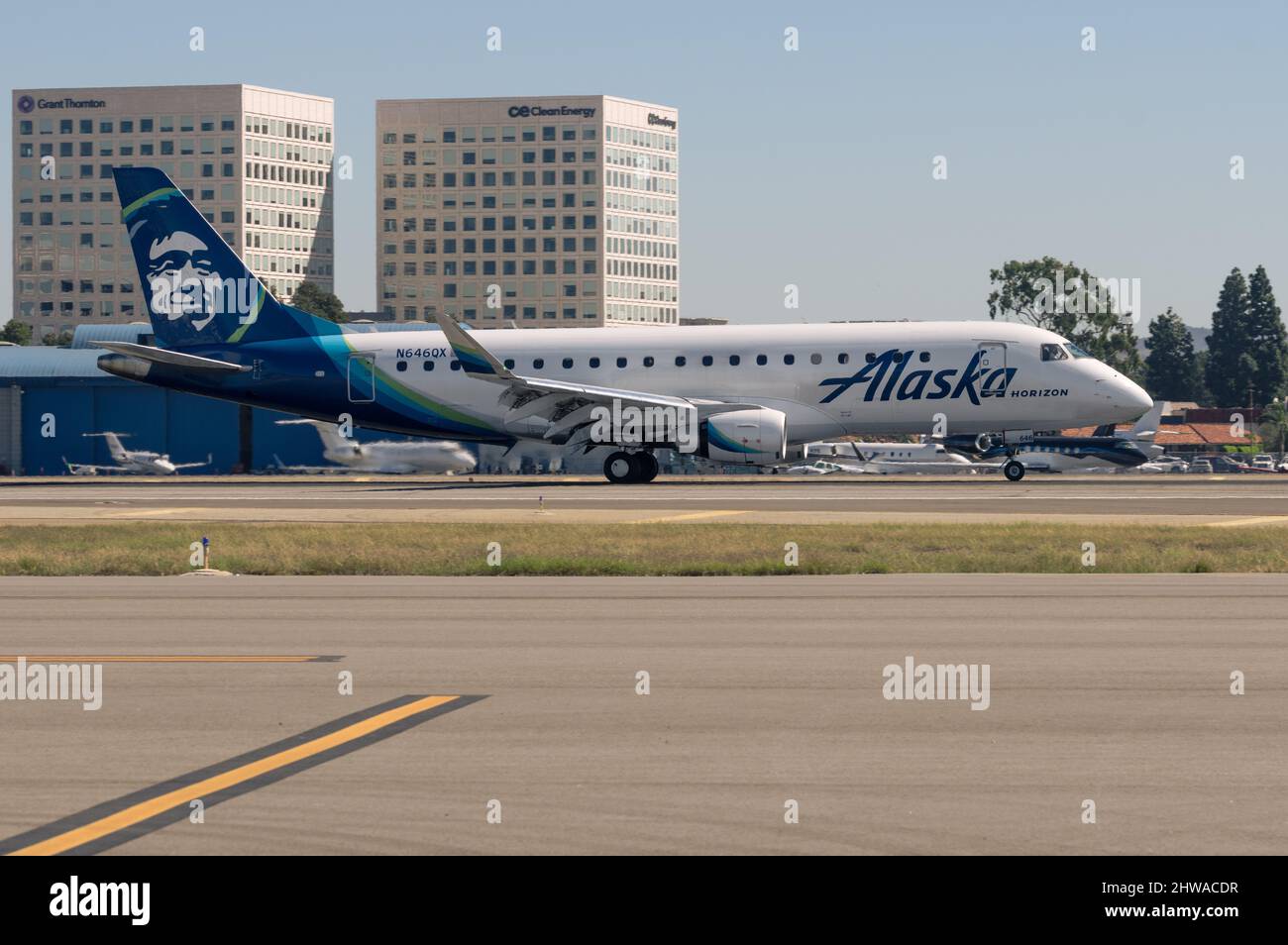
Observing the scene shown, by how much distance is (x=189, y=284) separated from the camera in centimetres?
5175

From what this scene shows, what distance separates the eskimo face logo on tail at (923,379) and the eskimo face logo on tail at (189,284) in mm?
18838

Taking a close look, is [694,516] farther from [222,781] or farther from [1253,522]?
[222,781]

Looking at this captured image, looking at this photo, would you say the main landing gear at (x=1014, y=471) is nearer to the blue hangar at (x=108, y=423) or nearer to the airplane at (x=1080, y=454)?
the airplane at (x=1080, y=454)

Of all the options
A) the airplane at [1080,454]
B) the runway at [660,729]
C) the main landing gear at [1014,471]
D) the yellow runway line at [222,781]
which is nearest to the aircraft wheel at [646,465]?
the main landing gear at [1014,471]

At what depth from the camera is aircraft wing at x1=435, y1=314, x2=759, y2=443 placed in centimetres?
4681

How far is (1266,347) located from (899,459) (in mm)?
116415

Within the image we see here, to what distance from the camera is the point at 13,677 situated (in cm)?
1422

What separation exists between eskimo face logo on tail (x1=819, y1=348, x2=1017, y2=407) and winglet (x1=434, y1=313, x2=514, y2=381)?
976 cm

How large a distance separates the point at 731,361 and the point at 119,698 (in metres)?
36.3

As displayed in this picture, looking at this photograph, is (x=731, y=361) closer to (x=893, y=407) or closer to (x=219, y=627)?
(x=893, y=407)

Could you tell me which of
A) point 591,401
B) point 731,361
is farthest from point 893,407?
point 591,401

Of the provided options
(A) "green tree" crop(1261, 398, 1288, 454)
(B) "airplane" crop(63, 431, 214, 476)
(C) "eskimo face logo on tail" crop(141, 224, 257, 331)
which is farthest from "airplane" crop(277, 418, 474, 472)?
(A) "green tree" crop(1261, 398, 1288, 454)

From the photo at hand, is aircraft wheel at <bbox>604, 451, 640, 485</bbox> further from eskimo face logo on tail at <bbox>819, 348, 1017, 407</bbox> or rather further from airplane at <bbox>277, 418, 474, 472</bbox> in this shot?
airplane at <bbox>277, 418, 474, 472</bbox>

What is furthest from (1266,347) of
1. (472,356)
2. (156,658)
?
(156,658)
